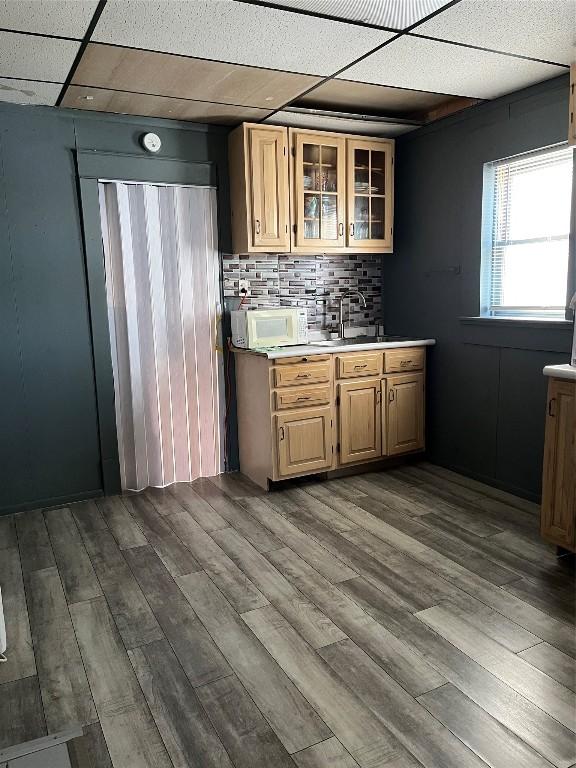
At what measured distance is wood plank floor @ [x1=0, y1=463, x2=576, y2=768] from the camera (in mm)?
1827

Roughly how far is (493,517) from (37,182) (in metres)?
3.35

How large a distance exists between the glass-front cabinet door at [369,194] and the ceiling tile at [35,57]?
6.67ft

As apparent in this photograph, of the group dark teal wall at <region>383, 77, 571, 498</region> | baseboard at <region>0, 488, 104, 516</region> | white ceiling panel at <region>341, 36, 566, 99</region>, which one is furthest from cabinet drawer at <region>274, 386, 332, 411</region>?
white ceiling panel at <region>341, 36, 566, 99</region>

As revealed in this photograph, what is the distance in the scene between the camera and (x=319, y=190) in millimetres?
4117

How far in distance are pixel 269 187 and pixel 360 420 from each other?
1702 millimetres

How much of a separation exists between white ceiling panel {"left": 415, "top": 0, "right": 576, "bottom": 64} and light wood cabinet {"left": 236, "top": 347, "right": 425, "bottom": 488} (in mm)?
1970

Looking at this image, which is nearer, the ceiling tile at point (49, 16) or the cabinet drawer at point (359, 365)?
the ceiling tile at point (49, 16)

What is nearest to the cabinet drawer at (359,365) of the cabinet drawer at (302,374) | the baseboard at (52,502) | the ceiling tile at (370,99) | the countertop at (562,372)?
the cabinet drawer at (302,374)

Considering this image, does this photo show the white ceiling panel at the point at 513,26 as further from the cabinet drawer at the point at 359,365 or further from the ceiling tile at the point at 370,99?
the cabinet drawer at the point at 359,365

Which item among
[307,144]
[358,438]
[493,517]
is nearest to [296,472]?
Result: [358,438]

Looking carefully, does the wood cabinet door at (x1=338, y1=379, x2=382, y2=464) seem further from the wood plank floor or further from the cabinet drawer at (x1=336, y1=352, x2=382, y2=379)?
the wood plank floor

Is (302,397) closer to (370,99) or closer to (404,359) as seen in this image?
(404,359)

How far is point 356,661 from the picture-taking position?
86.2 inches

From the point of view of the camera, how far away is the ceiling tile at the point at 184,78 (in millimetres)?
2793
